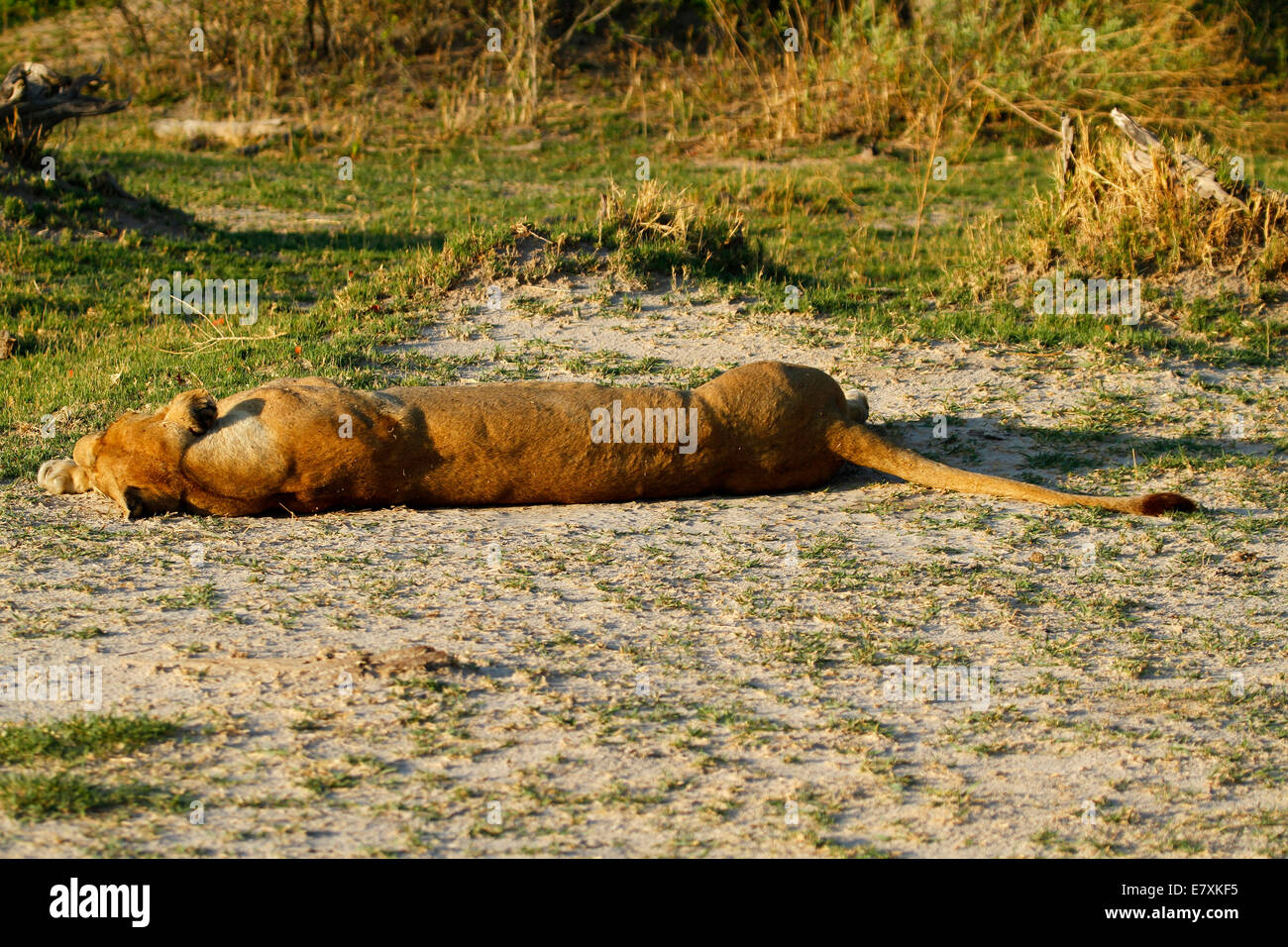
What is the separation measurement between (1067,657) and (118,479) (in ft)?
13.7

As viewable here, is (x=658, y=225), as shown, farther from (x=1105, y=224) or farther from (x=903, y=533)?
(x=903, y=533)

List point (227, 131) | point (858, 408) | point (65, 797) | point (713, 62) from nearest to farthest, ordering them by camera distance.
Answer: point (65, 797)
point (858, 408)
point (227, 131)
point (713, 62)

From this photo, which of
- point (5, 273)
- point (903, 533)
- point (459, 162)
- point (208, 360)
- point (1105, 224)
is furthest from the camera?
point (459, 162)

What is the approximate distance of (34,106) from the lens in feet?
40.9

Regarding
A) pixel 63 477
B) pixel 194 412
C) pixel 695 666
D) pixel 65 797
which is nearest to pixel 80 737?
pixel 65 797

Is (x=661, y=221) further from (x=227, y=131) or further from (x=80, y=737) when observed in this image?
(x=227, y=131)

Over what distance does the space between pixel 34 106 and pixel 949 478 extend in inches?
386

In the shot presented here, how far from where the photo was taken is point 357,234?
42.3ft

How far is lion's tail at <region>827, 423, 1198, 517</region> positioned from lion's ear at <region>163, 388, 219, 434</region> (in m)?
2.89

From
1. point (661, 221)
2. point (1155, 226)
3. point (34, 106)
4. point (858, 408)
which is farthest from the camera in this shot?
point (34, 106)

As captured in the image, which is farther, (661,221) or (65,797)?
(661,221)

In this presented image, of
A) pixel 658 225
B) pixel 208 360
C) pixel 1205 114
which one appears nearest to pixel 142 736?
pixel 208 360

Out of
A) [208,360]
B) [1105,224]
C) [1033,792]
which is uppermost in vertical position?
[1105,224]

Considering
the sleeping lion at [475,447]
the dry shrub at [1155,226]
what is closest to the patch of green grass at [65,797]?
the sleeping lion at [475,447]
